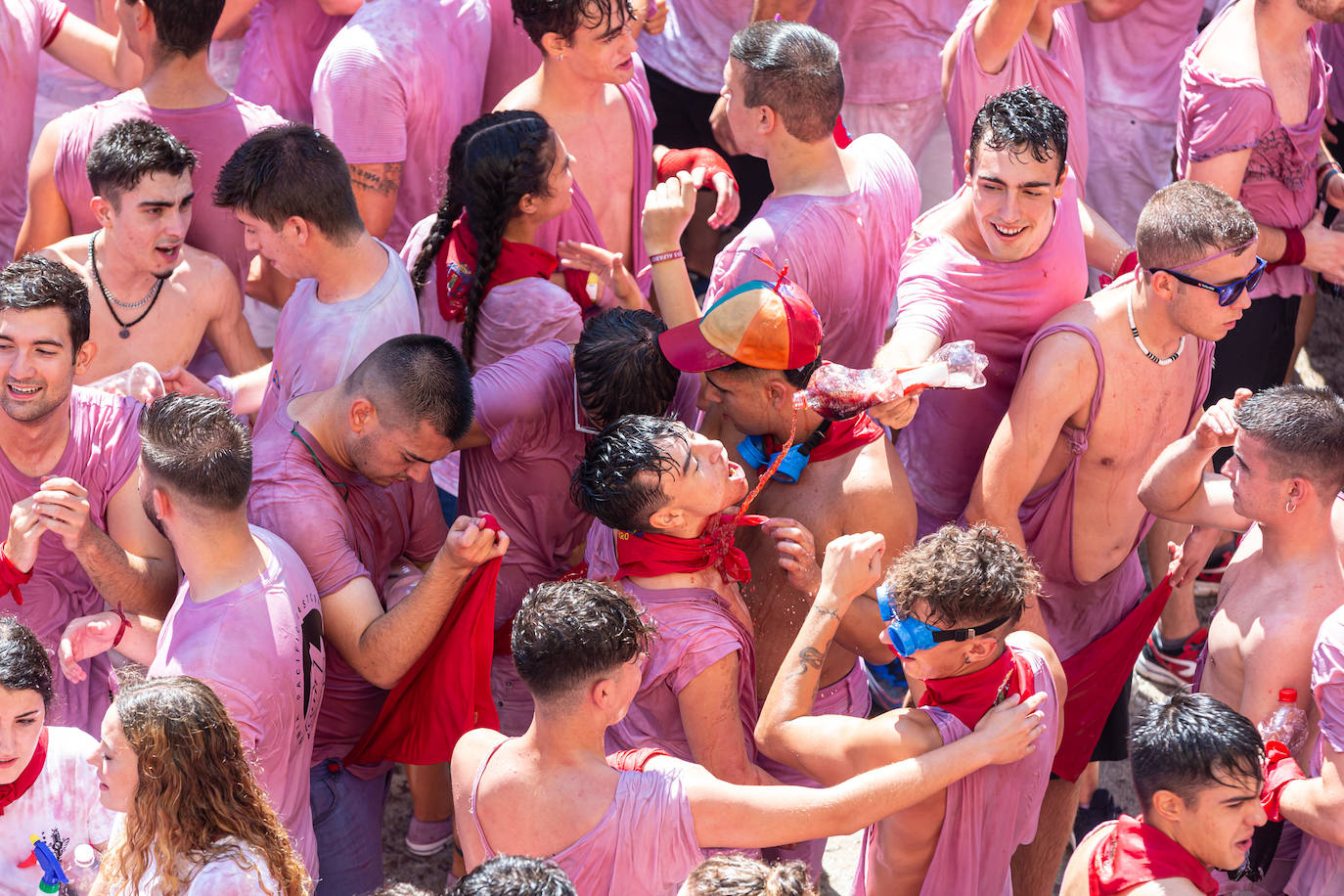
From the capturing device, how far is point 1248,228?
3.52 meters

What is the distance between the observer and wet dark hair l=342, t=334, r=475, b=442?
132 inches

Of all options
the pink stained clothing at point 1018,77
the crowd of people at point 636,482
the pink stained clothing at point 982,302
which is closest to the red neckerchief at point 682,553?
the crowd of people at point 636,482

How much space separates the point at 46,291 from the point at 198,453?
0.80m

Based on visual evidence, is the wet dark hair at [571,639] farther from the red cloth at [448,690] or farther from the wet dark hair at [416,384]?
the wet dark hair at [416,384]

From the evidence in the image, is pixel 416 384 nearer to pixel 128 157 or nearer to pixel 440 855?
pixel 128 157

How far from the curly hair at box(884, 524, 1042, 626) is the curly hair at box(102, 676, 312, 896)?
4.55ft

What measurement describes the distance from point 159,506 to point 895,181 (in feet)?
7.69

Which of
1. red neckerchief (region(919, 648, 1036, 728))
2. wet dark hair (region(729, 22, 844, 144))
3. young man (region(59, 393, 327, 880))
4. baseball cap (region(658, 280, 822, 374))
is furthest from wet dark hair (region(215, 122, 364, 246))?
red neckerchief (region(919, 648, 1036, 728))

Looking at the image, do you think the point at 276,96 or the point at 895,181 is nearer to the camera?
the point at 895,181

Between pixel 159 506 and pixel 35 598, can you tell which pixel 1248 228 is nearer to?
pixel 159 506

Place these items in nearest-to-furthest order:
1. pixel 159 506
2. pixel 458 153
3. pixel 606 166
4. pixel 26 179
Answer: pixel 159 506 → pixel 458 153 → pixel 606 166 → pixel 26 179

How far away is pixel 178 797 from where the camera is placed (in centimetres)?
255

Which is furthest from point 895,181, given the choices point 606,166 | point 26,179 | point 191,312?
point 26,179

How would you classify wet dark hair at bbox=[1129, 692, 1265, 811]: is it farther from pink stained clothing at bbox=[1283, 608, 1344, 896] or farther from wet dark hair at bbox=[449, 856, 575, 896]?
wet dark hair at bbox=[449, 856, 575, 896]
